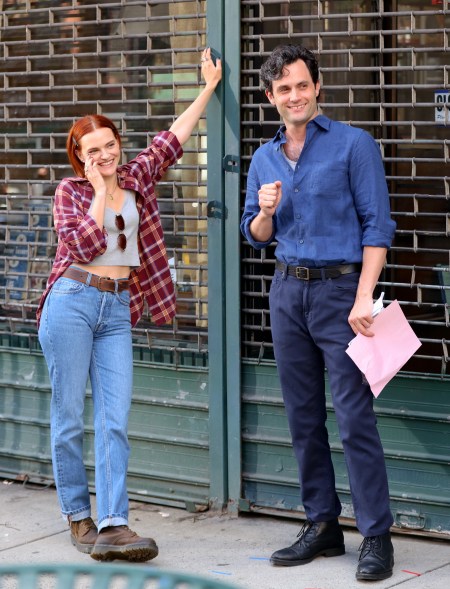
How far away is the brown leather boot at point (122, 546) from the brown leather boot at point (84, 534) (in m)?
0.19

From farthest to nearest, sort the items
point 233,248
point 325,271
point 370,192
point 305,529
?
point 233,248
point 305,529
point 325,271
point 370,192

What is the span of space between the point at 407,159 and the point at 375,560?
68.3 inches

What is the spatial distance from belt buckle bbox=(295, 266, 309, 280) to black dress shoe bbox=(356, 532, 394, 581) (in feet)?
3.62

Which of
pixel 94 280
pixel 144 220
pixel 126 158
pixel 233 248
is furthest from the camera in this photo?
pixel 126 158

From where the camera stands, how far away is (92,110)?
6156mm

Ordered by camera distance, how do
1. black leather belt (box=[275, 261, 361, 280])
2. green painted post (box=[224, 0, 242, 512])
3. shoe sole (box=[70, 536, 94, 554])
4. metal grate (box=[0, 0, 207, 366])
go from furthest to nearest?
metal grate (box=[0, 0, 207, 366]) < green painted post (box=[224, 0, 242, 512]) < shoe sole (box=[70, 536, 94, 554]) < black leather belt (box=[275, 261, 361, 280])

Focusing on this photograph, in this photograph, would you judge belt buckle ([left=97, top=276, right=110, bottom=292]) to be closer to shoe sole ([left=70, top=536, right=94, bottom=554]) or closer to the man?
the man

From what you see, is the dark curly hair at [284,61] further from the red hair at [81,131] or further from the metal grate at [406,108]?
the red hair at [81,131]

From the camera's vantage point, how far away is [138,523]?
19.1 feet

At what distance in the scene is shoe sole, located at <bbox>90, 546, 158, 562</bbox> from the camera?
16.6ft

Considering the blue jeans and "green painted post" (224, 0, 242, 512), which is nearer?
the blue jeans

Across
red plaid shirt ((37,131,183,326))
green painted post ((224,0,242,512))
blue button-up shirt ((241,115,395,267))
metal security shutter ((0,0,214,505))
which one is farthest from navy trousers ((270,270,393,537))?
metal security shutter ((0,0,214,505))

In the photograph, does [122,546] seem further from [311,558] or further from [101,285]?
[101,285]

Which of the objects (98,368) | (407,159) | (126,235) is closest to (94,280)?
(126,235)
